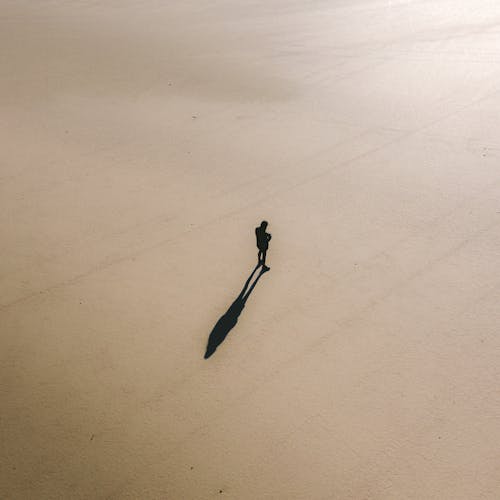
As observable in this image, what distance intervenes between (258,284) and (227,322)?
568 millimetres

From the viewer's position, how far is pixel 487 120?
7.12 m

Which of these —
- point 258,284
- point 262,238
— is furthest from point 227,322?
point 262,238

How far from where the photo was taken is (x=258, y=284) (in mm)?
4551

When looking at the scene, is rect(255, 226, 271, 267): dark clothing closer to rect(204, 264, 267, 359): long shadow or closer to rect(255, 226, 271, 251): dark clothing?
rect(255, 226, 271, 251): dark clothing

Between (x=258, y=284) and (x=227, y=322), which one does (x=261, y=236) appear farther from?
(x=227, y=322)

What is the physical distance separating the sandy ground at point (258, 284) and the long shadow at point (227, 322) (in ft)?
0.22

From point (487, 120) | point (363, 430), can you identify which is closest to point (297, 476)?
point (363, 430)

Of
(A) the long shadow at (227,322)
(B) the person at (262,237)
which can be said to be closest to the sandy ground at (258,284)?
(A) the long shadow at (227,322)

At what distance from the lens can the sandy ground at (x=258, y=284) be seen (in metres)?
3.19

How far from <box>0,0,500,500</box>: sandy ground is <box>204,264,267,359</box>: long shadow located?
68 mm

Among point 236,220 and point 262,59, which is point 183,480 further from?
point 262,59

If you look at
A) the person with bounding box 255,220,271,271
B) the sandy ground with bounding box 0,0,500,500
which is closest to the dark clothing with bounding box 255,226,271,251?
the person with bounding box 255,220,271,271

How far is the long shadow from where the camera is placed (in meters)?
3.98

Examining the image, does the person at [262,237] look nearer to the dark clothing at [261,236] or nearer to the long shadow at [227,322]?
the dark clothing at [261,236]
